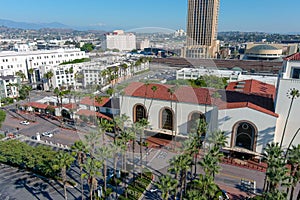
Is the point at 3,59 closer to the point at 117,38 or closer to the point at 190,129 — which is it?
the point at 117,38

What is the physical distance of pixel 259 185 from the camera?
25375 mm

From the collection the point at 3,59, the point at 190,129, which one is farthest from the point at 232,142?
the point at 3,59

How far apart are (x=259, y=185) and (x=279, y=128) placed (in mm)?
7737

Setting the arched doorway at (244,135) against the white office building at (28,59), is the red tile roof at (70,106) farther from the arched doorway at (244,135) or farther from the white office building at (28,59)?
the arched doorway at (244,135)

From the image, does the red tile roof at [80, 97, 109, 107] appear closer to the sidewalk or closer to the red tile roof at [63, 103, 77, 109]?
the red tile roof at [63, 103, 77, 109]

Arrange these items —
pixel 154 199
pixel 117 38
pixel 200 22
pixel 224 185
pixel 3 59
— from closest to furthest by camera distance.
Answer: pixel 154 199 < pixel 224 185 < pixel 117 38 < pixel 3 59 < pixel 200 22

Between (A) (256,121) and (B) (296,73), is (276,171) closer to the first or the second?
(A) (256,121)

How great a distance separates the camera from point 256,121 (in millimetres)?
28141

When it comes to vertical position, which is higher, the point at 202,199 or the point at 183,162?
the point at 183,162

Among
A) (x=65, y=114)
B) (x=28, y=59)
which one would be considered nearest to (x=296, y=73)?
(x=65, y=114)

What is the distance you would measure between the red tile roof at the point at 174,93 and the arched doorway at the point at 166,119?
79.8 inches

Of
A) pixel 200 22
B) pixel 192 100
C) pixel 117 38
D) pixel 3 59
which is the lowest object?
pixel 192 100

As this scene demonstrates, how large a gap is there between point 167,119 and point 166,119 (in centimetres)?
16

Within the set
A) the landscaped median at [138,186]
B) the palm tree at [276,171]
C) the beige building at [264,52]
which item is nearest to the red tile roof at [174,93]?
the landscaped median at [138,186]
